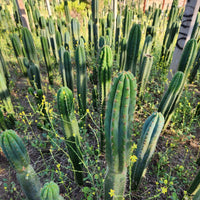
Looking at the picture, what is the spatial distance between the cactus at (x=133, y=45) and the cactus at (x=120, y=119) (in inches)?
67.0

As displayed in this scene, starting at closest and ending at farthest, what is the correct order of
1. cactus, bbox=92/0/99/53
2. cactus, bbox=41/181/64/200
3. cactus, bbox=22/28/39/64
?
cactus, bbox=41/181/64/200 < cactus, bbox=22/28/39/64 < cactus, bbox=92/0/99/53

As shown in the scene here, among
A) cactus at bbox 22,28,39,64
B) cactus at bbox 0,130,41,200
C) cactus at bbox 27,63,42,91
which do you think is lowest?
cactus at bbox 0,130,41,200

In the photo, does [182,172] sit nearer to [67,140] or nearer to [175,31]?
[67,140]

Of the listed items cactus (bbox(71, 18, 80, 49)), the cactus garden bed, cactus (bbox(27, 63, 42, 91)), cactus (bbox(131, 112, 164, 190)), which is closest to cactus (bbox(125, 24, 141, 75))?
the cactus garden bed

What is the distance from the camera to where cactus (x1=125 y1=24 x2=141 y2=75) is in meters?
2.78

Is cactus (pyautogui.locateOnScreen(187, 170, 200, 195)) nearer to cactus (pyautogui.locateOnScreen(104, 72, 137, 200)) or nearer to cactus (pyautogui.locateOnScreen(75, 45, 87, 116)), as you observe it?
cactus (pyautogui.locateOnScreen(104, 72, 137, 200))

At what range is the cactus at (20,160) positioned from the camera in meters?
1.57

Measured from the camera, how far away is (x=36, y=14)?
614cm

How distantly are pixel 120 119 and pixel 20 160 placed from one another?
3.75 feet

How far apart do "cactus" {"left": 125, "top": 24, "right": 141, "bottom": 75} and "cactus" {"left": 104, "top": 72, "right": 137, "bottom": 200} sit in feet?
5.59

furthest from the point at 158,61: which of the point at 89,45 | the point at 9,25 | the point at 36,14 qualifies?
the point at 9,25

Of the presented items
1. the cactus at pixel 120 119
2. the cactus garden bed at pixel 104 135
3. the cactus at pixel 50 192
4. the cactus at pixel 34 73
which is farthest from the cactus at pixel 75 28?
the cactus at pixel 50 192

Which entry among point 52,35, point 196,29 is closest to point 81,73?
point 52,35

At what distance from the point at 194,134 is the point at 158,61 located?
2.59 metres
